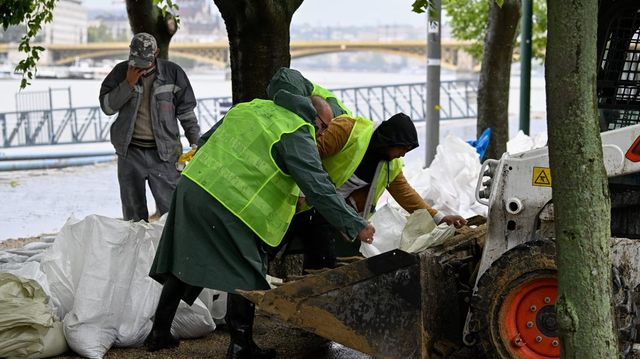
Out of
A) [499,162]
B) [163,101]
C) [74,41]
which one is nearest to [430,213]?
[499,162]

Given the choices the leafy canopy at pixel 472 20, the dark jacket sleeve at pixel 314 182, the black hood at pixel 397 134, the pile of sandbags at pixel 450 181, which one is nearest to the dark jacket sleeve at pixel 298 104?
the dark jacket sleeve at pixel 314 182

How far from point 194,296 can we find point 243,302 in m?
0.35

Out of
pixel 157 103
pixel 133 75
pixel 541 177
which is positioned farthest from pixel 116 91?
pixel 541 177

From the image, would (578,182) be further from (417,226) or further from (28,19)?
(28,19)

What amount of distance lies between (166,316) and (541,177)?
2144 mm

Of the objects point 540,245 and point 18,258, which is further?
point 18,258

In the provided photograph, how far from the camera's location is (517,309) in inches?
204

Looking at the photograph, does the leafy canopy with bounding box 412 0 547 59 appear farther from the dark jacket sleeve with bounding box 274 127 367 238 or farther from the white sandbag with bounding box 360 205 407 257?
the dark jacket sleeve with bounding box 274 127 367 238

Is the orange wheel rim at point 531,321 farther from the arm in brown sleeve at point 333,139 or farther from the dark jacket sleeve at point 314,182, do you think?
the arm in brown sleeve at point 333,139

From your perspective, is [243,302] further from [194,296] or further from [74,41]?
[74,41]

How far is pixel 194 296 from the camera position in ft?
19.3

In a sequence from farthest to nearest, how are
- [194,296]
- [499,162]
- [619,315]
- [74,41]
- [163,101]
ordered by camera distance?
[74,41] < [163,101] < [194,296] < [499,162] < [619,315]

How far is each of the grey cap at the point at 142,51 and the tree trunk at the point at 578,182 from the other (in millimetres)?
4361

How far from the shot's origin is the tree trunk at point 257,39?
7516mm
